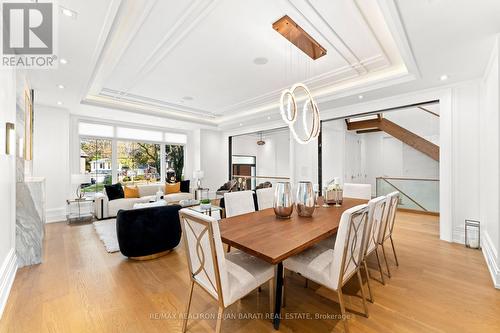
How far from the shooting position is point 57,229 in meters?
4.28

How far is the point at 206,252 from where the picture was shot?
146 centimetres

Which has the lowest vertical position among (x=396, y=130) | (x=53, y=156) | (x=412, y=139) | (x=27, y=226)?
(x=27, y=226)

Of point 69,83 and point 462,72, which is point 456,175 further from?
point 69,83

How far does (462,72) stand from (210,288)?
4.29 m

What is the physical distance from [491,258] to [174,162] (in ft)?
24.6

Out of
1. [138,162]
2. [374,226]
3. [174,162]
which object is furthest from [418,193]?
[138,162]

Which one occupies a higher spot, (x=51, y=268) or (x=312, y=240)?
(x=312, y=240)

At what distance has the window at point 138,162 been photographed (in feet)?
21.3

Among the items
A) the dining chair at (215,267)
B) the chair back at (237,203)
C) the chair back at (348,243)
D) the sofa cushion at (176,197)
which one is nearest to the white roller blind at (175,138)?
the sofa cushion at (176,197)

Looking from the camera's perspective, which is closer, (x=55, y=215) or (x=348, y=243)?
(x=348, y=243)

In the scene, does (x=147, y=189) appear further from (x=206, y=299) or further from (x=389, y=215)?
(x=389, y=215)

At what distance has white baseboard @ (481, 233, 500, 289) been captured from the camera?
2266mm

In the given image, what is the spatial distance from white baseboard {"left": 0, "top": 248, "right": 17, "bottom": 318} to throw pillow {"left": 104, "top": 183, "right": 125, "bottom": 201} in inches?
115

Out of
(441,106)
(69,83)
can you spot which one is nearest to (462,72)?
(441,106)
